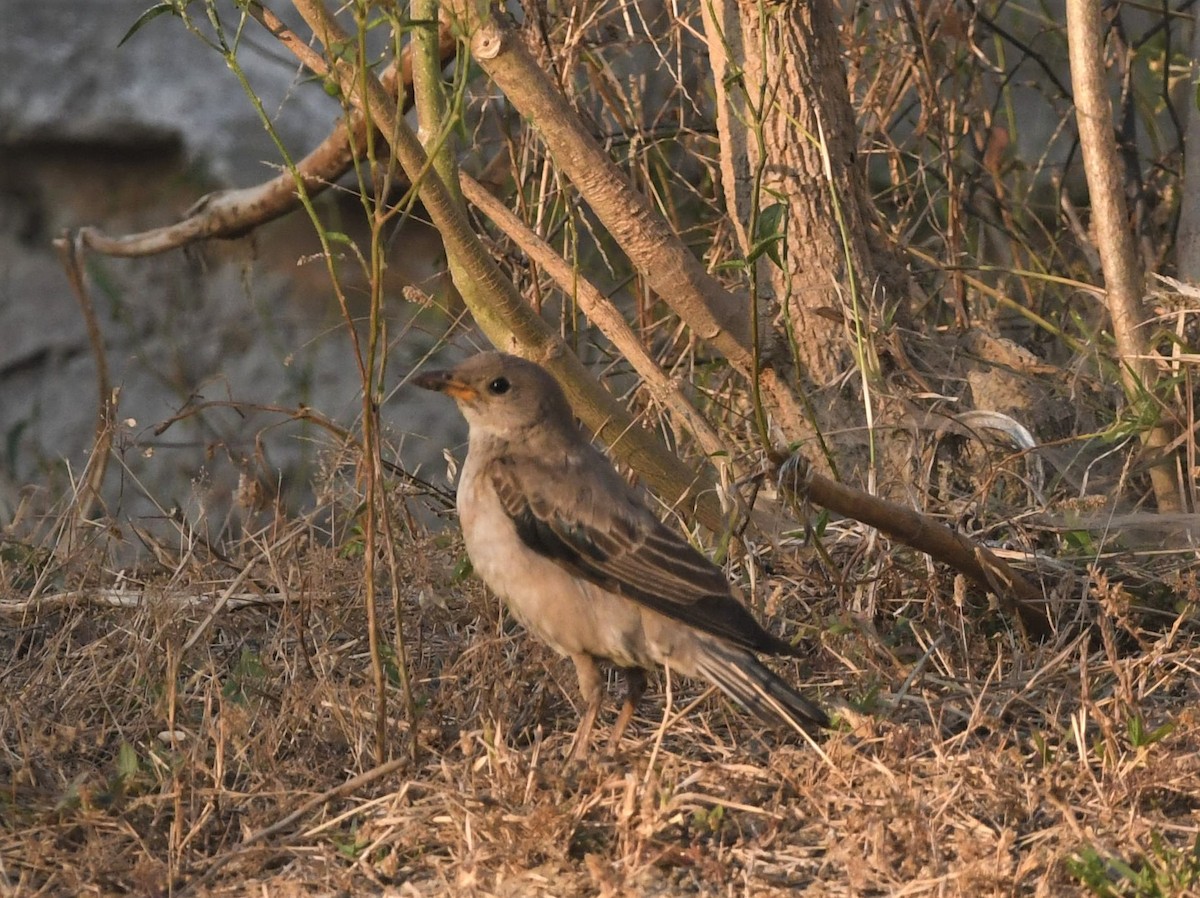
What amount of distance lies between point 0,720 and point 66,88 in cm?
474

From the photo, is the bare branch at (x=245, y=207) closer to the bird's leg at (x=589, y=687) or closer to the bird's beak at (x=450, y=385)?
the bird's beak at (x=450, y=385)

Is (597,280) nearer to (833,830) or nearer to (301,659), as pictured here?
(301,659)

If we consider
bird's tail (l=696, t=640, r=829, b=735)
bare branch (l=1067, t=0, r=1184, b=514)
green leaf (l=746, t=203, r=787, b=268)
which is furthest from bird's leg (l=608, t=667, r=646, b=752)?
bare branch (l=1067, t=0, r=1184, b=514)

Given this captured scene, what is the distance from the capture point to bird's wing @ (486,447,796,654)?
404 centimetres

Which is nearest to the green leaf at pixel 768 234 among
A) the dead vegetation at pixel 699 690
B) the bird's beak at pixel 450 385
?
the dead vegetation at pixel 699 690

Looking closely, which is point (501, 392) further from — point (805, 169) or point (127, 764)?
point (805, 169)

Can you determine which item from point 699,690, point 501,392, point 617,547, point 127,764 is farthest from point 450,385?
point 127,764

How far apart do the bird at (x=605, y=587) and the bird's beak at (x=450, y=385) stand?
24 millimetres

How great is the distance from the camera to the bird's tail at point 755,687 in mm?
3957

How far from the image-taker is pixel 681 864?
354cm

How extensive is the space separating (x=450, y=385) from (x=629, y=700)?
3.25 feet

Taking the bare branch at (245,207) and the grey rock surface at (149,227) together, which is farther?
the grey rock surface at (149,227)

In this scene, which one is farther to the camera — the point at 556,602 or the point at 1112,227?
the point at 1112,227

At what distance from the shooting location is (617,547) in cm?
418
